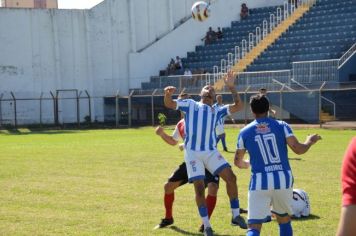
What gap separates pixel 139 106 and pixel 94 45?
230 inches

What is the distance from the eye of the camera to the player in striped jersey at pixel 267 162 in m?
6.73

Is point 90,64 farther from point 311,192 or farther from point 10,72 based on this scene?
point 311,192

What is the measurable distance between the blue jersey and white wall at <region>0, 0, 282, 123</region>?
36.9 metres

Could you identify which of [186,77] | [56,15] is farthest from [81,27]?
[186,77]

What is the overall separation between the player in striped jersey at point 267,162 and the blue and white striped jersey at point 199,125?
1.97 meters

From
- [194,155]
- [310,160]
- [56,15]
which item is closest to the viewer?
[194,155]

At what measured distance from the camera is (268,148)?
22.4ft

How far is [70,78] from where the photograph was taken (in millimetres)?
45156

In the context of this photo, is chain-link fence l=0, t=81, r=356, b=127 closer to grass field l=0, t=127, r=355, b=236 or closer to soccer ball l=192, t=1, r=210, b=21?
soccer ball l=192, t=1, r=210, b=21

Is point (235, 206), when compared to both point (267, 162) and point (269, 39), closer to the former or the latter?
point (267, 162)

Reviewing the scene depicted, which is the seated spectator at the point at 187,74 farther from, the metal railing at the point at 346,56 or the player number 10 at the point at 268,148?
the player number 10 at the point at 268,148

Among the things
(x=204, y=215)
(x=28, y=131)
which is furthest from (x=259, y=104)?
(x=28, y=131)

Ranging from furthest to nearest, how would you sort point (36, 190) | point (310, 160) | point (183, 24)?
point (183, 24) → point (310, 160) → point (36, 190)

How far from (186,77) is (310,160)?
908 inches
